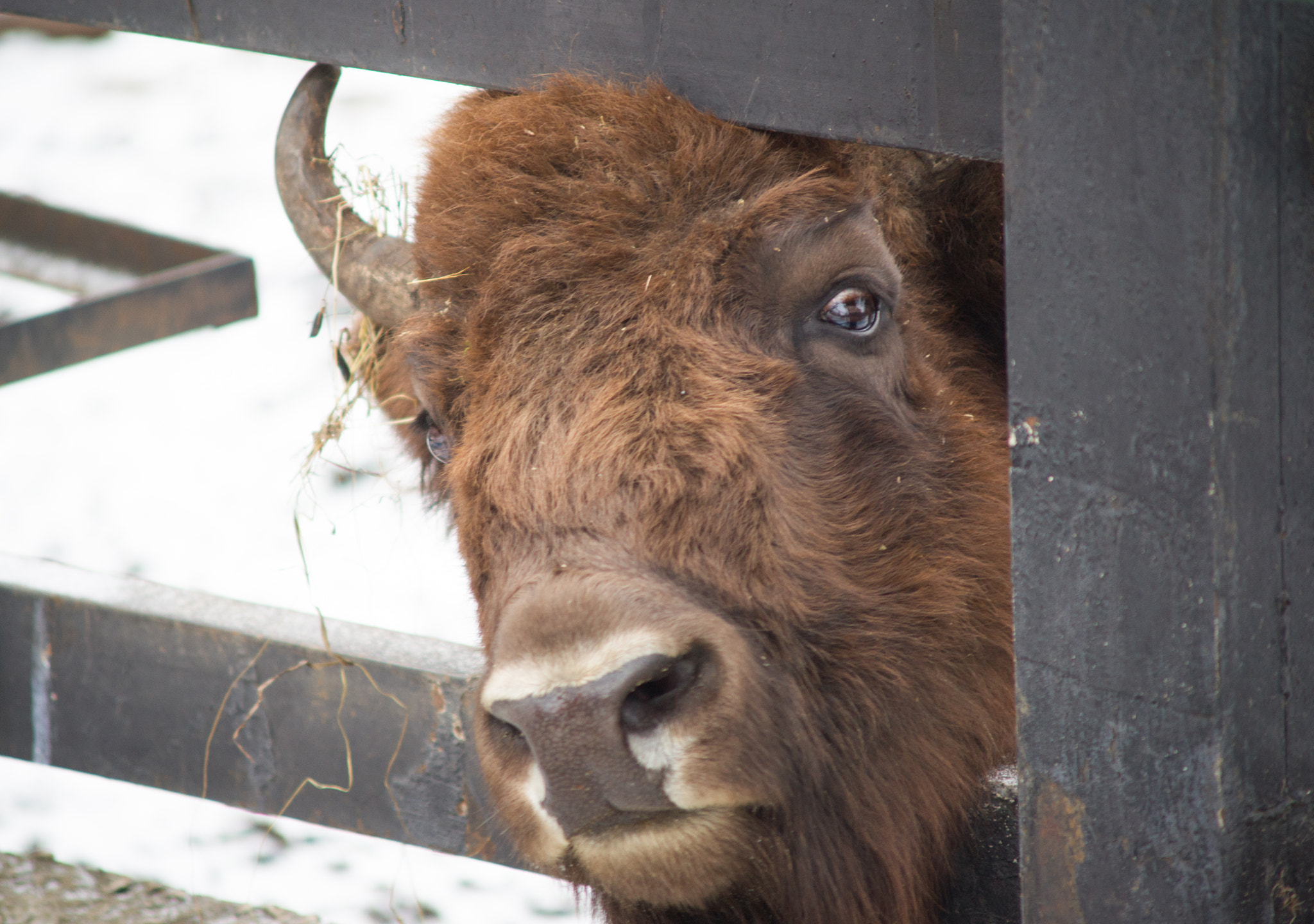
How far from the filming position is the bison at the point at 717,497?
1.88 m

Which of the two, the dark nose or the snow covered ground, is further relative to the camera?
the snow covered ground

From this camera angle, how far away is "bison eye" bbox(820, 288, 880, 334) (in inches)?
91.9

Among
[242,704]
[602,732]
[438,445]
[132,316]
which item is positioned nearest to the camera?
[602,732]

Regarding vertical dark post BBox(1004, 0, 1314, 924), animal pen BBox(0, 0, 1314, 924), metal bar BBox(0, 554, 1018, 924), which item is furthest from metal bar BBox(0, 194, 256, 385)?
vertical dark post BBox(1004, 0, 1314, 924)

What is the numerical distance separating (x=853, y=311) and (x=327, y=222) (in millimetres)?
1339

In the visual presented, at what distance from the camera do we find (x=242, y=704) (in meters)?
3.59

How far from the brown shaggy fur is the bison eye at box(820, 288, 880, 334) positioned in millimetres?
65

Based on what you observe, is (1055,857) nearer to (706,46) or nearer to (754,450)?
(754,450)

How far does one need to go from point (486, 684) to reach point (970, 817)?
99cm

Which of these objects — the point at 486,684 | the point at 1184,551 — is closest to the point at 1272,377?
the point at 1184,551

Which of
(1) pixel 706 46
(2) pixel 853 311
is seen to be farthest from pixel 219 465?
(1) pixel 706 46

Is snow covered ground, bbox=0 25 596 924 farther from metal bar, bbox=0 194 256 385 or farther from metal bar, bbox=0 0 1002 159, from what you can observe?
metal bar, bbox=0 194 256 385

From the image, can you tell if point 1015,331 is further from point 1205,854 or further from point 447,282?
point 447,282

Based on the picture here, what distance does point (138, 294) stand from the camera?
4.55 metres
